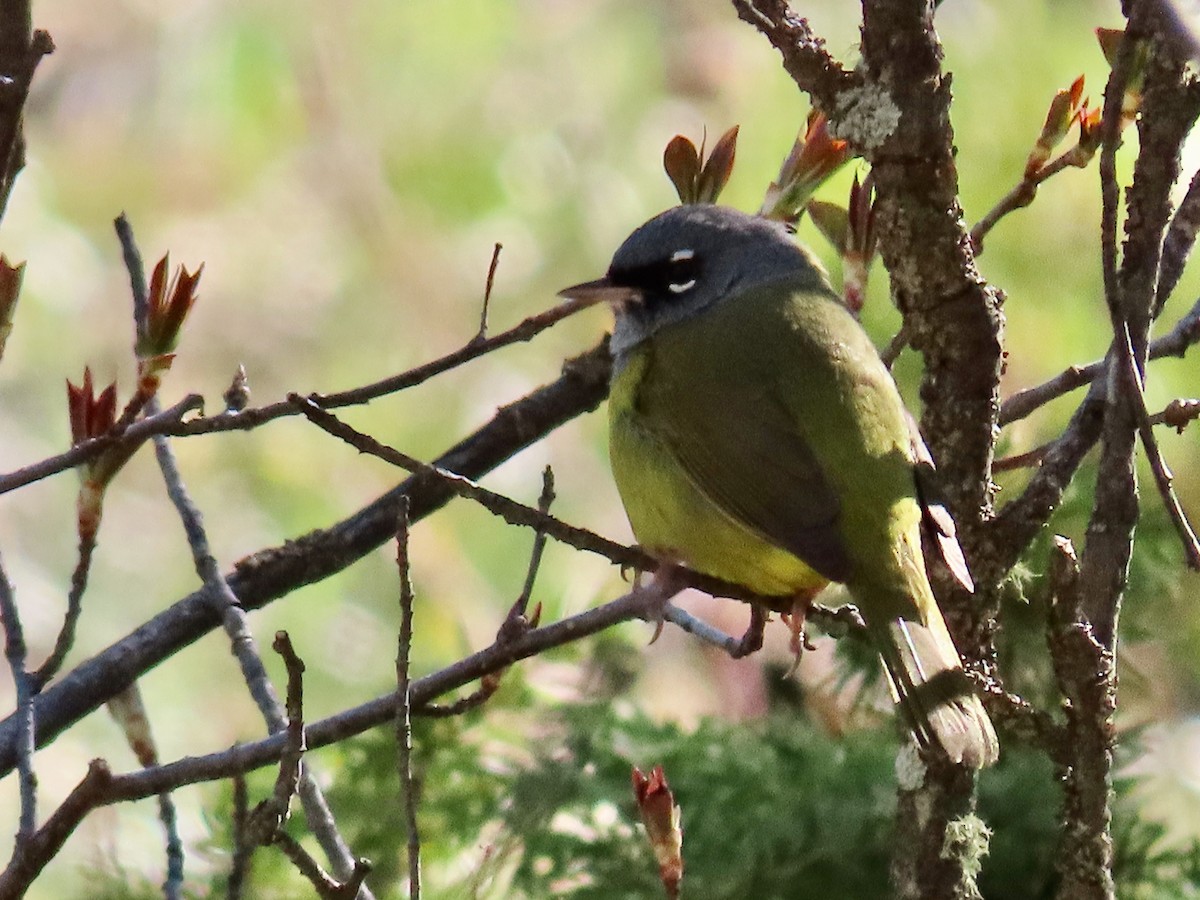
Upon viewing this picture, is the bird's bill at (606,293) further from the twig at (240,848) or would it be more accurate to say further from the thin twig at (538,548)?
the twig at (240,848)

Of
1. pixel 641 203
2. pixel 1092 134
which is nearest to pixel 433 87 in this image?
pixel 641 203

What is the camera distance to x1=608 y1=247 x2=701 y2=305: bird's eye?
342 centimetres

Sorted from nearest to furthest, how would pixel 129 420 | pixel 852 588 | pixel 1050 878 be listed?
pixel 129 420 < pixel 852 588 < pixel 1050 878

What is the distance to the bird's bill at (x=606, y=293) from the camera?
10.5 ft

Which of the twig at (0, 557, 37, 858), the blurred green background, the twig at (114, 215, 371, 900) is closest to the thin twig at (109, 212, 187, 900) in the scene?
the twig at (114, 215, 371, 900)

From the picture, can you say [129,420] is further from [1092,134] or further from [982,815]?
[982,815]

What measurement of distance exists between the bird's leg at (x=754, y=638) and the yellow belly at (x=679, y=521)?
4.8 inches

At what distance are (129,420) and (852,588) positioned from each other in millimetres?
1142

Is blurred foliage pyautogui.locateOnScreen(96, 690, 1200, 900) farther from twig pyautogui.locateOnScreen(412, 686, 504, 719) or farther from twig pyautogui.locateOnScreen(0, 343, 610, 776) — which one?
twig pyautogui.locateOnScreen(0, 343, 610, 776)

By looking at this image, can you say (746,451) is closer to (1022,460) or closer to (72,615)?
(1022,460)

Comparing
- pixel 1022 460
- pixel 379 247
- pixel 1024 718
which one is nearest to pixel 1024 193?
pixel 1022 460

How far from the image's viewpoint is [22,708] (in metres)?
2.20

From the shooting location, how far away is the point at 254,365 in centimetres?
645

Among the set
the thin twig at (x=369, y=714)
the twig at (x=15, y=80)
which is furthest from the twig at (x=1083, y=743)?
the twig at (x=15, y=80)
